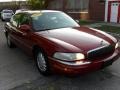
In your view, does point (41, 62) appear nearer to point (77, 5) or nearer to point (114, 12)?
point (114, 12)

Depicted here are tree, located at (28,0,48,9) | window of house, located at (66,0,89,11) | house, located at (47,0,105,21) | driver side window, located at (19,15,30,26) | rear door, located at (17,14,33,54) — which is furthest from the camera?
tree, located at (28,0,48,9)

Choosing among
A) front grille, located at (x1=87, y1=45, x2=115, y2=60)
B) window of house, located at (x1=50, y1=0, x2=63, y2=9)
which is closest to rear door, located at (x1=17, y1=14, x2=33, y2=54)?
front grille, located at (x1=87, y1=45, x2=115, y2=60)

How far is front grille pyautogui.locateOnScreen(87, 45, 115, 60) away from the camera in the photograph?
4398 millimetres

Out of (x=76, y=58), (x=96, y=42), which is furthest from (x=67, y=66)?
(x=96, y=42)

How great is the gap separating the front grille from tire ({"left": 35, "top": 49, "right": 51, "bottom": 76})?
3.45 ft

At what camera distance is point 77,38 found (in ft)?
16.0

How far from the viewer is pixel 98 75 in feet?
16.9

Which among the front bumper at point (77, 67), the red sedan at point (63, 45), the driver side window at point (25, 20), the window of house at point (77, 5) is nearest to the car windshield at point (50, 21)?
the red sedan at point (63, 45)

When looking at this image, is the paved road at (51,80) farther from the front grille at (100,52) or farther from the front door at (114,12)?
the front door at (114,12)

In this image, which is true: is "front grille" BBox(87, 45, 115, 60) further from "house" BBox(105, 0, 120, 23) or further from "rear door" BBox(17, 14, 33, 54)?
"house" BBox(105, 0, 120, 23)

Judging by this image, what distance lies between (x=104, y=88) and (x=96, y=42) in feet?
3.24

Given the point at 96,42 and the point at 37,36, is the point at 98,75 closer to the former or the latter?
the point at 96,42

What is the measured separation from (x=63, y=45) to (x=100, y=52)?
79 cm

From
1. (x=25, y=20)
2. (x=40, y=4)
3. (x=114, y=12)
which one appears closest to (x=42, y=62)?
(x=25, y=20)
